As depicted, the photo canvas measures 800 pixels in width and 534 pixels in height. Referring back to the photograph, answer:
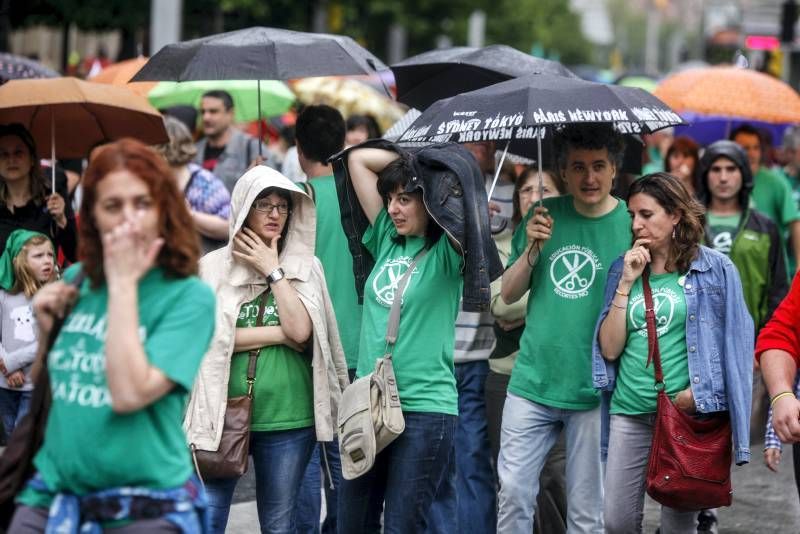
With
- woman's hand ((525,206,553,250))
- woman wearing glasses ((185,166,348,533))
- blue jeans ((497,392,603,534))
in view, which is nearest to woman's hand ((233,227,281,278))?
woman wearing glasses ((185,166,348,533))

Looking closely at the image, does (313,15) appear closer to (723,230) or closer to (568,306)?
(723,230)

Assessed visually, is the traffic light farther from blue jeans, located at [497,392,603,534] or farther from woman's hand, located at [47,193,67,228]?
blue jeans, located at [497,392,603,534]

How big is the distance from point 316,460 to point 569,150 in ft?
5.70

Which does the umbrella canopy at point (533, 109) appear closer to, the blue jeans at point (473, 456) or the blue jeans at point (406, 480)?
the blue jeans at point (406, 480)

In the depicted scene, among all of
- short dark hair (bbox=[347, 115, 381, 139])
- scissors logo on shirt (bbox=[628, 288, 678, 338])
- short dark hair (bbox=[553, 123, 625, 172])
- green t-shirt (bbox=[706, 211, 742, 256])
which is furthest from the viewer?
short dark hair (bbox=[347, 115, 381, 139])

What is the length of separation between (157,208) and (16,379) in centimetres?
352

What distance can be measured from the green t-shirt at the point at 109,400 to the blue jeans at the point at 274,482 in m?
1.63

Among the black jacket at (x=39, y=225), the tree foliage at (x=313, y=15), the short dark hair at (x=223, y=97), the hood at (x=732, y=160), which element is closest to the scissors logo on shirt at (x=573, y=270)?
the black jacket at (x=39, y=225)

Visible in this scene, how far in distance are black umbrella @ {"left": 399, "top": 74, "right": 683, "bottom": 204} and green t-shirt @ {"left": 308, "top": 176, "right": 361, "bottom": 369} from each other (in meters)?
0.80

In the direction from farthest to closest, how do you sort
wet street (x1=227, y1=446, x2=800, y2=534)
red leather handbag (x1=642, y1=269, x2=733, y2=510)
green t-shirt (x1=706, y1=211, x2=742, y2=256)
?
green t-shirt (x1=706, y1=211, x2=742, y2=256)
wet street (x1=227, y1=446, x2=800, y2=534)
red leather handbag (x1=642, y1=269, x2=733, y2=510)

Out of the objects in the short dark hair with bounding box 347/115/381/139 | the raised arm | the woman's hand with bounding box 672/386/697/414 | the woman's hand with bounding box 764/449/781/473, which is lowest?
the woman's hand with bounding box 764/449/781/473

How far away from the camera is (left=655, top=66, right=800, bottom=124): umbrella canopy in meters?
9.90

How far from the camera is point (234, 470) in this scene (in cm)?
552

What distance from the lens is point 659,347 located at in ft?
19.5
